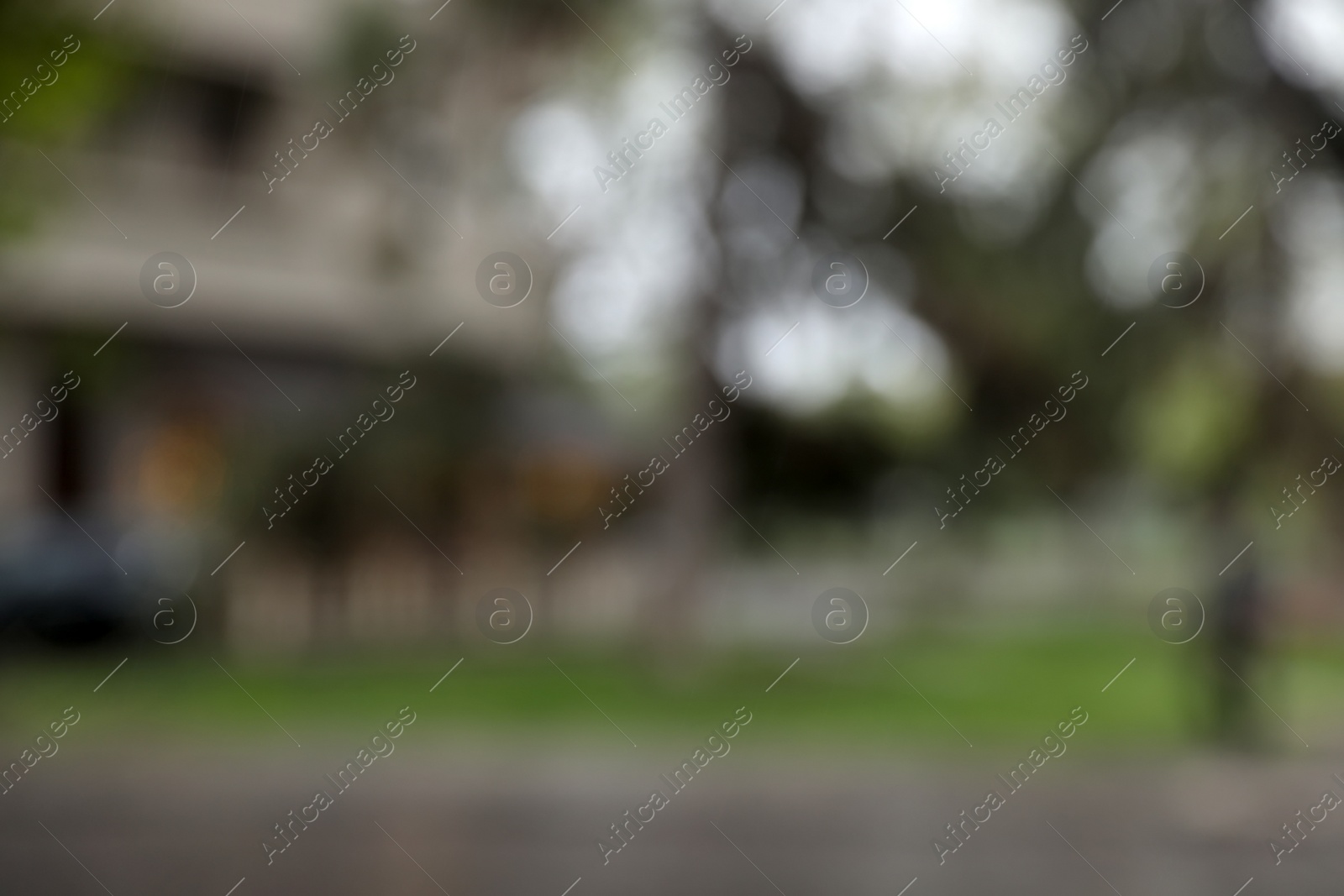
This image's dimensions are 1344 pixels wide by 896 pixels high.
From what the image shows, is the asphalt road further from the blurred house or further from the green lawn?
the blurred house

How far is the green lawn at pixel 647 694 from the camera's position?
33.0ft

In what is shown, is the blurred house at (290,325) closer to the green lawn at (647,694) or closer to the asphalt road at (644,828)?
the green lawn at (647,694)

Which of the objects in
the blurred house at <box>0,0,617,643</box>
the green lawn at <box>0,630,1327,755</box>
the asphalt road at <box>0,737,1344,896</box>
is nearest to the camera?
the asphalt road at <box>0,737,1344,896</box>

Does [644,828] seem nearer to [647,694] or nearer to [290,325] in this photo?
[647,694]

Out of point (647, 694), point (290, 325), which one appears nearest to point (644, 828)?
point (647, 694)

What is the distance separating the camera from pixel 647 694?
1205 cm

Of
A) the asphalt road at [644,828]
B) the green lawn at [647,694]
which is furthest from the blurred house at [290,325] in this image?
the asphalt road at [644,828]

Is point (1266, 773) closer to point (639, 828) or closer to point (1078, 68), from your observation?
point (639, 828)

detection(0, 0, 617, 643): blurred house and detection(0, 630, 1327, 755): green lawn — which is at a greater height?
detection(0, 0, 617, 643): blurred house

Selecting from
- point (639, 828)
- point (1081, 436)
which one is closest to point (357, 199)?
point (1081, 436)

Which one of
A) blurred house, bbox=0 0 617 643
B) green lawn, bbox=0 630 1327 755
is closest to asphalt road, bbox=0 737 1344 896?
green lawn, bbox=0 630 1327 755

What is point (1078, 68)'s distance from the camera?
9.99 m

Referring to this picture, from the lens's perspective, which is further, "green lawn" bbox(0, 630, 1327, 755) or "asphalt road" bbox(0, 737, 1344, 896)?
"green lawn" bbox(0, 630, 1327, 755)

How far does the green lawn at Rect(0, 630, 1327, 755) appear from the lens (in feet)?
33.0
